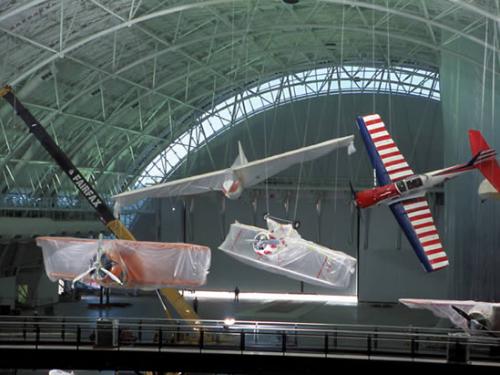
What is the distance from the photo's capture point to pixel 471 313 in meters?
21.0

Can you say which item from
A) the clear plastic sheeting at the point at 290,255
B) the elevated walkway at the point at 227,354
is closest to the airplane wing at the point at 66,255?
the elevated walkway at the point at 227,354

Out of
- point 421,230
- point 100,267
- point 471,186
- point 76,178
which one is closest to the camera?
point 421,230

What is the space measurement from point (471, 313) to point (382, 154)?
5.14 meters

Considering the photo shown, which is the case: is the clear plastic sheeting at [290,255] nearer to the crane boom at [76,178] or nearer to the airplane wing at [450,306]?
the airplane wing at [450,306]

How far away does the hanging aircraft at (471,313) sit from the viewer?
20.8m

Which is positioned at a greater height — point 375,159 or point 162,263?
point 375,159

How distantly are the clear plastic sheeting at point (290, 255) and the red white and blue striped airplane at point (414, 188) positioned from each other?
2072 millimetres

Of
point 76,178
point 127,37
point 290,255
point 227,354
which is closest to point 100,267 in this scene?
point 227,354

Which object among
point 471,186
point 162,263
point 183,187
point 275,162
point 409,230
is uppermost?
point 471,186

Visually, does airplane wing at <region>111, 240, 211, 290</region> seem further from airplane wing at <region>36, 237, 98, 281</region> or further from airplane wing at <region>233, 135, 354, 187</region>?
airplane wing at <region>233, 135, 354, 187</region>

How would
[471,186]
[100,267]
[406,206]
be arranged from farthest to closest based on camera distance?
1. [471,186]
2. [100,267]
3. [406,206]

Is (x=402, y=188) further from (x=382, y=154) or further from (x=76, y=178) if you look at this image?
(x=76, y=178)

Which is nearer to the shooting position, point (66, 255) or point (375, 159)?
point (375, 159)

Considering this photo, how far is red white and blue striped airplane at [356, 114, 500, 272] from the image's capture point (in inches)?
805
